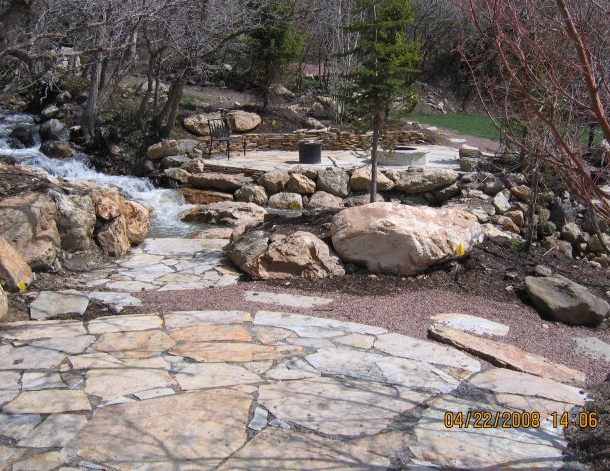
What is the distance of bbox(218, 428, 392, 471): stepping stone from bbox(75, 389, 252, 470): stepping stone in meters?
0.07

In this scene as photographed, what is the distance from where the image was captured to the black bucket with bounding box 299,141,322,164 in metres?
12.4

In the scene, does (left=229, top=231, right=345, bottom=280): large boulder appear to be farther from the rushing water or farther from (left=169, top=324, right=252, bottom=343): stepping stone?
the rushing water

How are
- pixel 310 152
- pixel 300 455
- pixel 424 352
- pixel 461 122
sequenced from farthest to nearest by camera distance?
pixel 461 122, pixel 310 152, pixel 424 352, pixel 300 455

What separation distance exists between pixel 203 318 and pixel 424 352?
1469 mm

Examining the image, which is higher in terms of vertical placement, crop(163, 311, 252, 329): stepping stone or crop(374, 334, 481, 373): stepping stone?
crop(374, 334, 481, 373): stepping stone

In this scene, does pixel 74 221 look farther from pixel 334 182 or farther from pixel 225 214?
pixel 334 182

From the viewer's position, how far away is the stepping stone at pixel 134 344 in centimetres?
354

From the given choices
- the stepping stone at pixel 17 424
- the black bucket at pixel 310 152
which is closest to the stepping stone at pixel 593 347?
the stepping stone at pixel 17 424

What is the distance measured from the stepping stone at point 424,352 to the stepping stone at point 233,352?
1.81ft

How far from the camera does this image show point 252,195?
10.9m

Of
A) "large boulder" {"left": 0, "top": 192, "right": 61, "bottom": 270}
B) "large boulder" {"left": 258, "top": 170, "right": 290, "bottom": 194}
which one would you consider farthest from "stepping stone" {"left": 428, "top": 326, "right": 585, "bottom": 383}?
"large boulder" {"left": 258, "top": 170, "right": 290, "bottom": 194}

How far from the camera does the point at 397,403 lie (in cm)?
303

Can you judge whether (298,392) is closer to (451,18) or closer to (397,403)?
(397,403)
